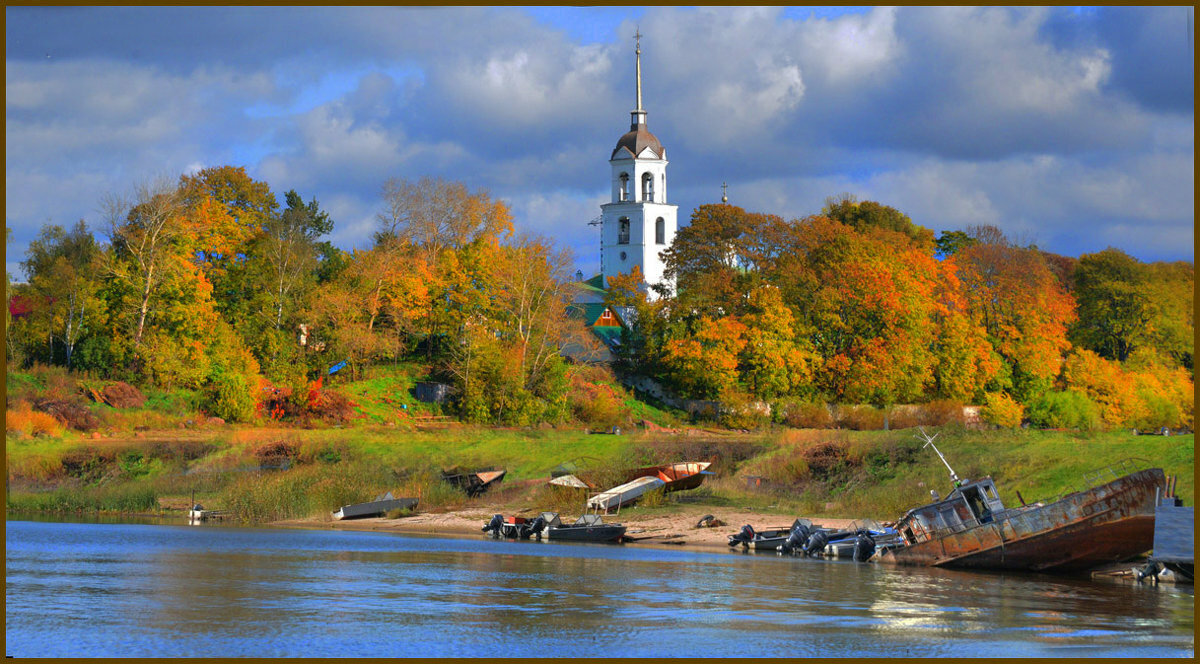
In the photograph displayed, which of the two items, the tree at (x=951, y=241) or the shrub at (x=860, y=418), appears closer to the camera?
the shrub at (x=860, y=418)

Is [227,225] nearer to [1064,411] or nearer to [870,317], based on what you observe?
[870,317]

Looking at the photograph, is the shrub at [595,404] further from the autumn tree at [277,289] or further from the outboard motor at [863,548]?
the outboard motor at [863,548]

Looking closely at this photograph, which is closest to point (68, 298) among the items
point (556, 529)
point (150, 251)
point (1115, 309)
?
point (150, 251)

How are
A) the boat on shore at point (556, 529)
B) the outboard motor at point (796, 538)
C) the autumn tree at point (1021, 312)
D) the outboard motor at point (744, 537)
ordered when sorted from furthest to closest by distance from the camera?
the autumn tree at point (1021, 312) < the boat on shore at point (556, 529) < the outboard motor at point (744, 537) < the outboard motor at point (796, 538)

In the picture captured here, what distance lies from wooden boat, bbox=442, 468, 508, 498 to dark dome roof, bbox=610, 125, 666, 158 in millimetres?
67769

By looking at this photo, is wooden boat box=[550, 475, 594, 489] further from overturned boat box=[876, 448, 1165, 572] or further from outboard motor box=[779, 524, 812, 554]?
overturned boat box=[876, 448, 1165, 572]

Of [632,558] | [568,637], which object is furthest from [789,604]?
[632,558]

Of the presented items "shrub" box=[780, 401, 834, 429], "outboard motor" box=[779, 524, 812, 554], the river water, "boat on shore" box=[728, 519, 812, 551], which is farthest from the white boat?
"shrub" box=[780, 401, 834, 429]

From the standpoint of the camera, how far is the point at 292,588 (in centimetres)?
3381

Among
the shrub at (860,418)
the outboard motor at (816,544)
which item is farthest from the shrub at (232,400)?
the outboard motor at (816,544)

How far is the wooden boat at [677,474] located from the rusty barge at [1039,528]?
51.9 feet

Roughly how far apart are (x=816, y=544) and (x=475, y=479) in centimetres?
2022

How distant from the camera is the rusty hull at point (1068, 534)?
3719 centimetres

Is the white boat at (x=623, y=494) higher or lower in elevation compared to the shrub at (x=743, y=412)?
lower
